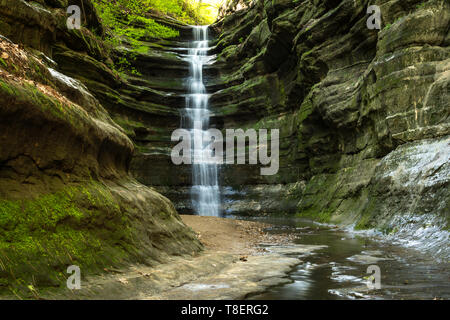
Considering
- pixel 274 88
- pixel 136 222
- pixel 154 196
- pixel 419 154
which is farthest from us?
pixel 274 88

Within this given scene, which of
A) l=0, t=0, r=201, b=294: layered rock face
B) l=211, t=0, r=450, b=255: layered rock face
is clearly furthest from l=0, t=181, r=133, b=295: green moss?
l=211, t=0, r=450, b=255: layered rock face

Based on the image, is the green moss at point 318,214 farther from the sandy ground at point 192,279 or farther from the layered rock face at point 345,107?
the sandy ground at point 192,279

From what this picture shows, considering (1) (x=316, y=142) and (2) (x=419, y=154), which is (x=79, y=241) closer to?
(2) (x=419, y=154)

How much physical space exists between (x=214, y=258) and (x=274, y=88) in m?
20.6

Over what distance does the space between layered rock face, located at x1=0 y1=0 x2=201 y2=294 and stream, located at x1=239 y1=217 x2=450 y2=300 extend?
227cm

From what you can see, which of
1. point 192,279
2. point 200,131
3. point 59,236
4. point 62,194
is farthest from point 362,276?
point 200,131

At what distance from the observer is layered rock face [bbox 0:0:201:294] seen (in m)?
3.55

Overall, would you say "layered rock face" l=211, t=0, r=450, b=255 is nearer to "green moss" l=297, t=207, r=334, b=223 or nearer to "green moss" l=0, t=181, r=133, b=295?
"green moss" l=297, t=207, r=334, b=223

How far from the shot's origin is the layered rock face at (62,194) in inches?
140

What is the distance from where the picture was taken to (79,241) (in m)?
4.13

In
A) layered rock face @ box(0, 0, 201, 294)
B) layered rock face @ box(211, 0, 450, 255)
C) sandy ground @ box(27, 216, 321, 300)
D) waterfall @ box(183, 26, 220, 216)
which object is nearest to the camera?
layered rock face @ box(0, 0, 201, 294)

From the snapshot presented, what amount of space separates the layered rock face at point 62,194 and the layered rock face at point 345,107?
6.06m

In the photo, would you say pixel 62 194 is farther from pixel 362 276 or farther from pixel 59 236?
pixel 362 276

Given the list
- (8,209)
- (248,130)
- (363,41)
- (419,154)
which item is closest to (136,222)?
(8,209)
